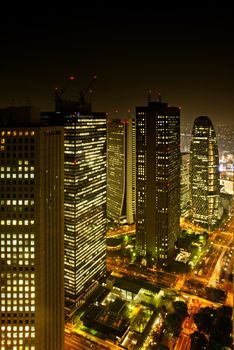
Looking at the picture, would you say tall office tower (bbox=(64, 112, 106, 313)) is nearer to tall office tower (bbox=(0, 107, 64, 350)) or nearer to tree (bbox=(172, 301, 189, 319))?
tree (bbox=(172, 301, 189, 319))

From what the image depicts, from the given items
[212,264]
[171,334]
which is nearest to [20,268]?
[171,334]

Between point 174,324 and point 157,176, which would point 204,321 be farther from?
point 157,176

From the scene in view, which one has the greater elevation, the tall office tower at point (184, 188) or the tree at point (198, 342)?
the tall office tower at point (184, 188)

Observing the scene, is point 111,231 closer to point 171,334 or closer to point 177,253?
point 177,253

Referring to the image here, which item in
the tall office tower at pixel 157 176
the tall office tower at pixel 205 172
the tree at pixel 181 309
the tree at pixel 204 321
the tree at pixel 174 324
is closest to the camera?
the tree at pixel 174 324

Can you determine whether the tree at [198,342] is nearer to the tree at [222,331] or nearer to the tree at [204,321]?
the tree at [222,331]

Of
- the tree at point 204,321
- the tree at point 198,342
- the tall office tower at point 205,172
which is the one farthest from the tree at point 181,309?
the tall office tower at point 205,172
